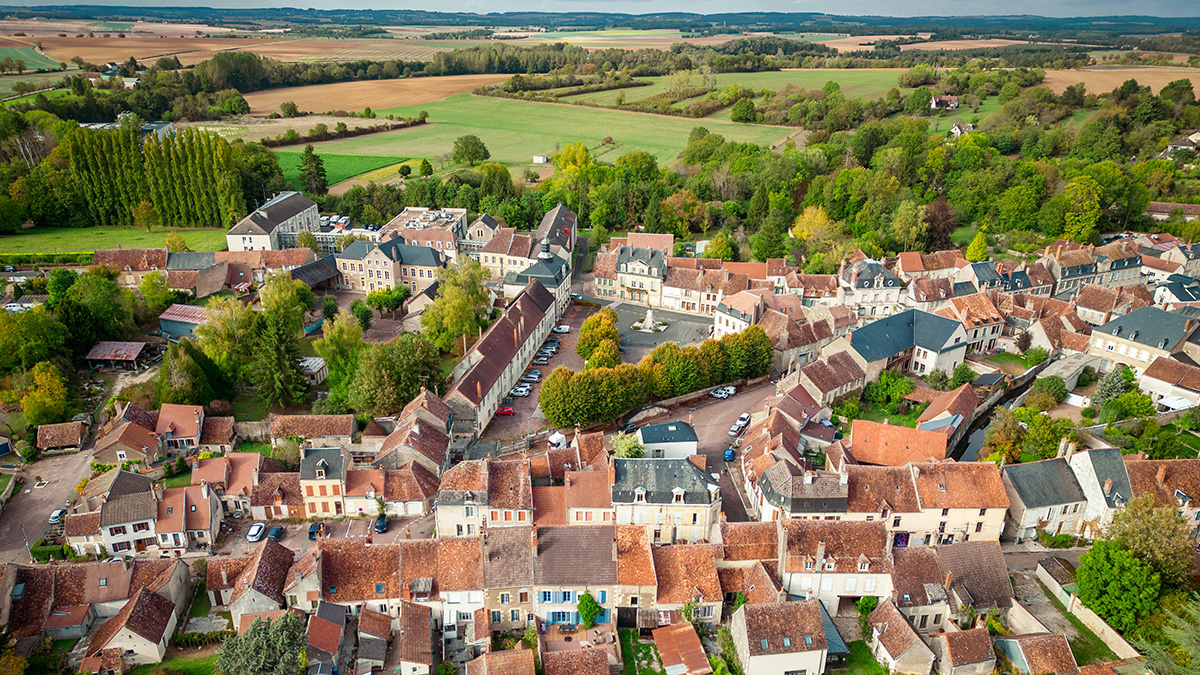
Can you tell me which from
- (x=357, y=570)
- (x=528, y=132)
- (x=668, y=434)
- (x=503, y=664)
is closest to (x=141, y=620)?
(x=357, y=570)

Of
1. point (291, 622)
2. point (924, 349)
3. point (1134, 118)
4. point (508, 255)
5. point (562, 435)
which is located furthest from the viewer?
point (1134, 118)

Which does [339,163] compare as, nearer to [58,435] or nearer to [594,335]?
[594,335]

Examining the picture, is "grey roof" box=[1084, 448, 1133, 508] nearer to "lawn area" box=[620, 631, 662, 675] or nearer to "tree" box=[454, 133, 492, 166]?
"lawn area" box=[620, 631, 662, 675]

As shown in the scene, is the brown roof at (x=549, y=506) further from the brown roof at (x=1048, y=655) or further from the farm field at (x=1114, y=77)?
the farm field at (x=1114, y=77)

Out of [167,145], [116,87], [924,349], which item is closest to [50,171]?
[167,145]

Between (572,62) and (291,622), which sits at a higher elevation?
(572,62)

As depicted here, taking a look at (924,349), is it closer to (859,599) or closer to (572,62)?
(859,599)
